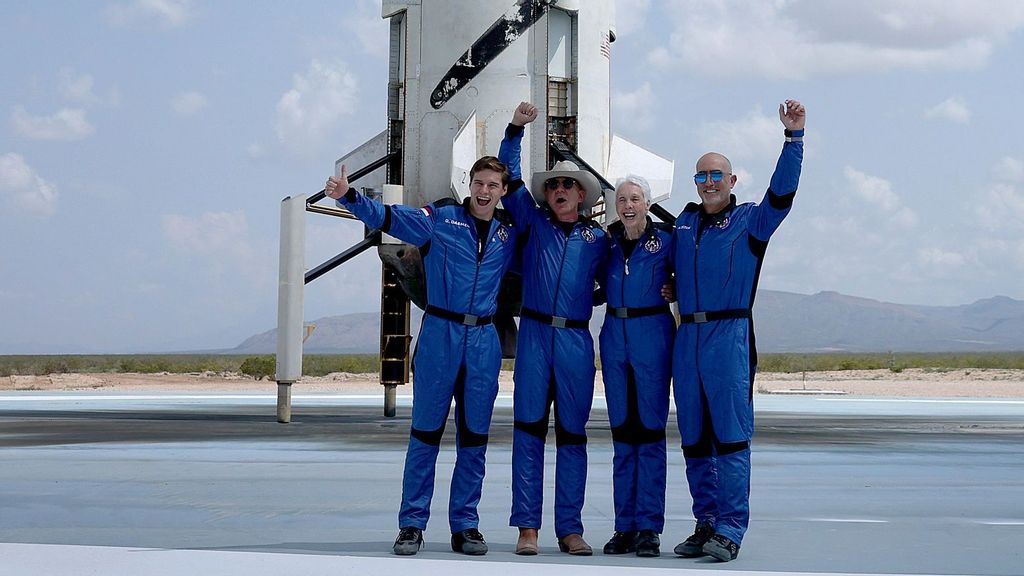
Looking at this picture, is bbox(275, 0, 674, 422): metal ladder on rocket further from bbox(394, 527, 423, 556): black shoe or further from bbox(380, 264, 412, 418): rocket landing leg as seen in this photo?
bbox(394, 527, 423, 556): black shoe

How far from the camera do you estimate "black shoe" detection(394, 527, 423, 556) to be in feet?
20.0

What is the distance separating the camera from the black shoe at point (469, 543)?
6.22 m

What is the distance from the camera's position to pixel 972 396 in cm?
2917

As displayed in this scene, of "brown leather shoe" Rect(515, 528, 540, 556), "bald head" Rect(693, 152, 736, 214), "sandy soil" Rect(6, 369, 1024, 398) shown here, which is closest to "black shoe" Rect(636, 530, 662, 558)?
"brown leather shoe" Rect(515, 528, 540, 556)

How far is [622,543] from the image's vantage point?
645cm

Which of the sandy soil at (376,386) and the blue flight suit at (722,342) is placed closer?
the blue flight suit at (722,342)

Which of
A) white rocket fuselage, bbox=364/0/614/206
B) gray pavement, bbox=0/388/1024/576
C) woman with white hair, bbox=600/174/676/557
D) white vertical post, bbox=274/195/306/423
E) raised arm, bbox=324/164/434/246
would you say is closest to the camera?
gray pavement, bbox=0/388/1024/576

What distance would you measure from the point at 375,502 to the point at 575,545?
233 centimetres

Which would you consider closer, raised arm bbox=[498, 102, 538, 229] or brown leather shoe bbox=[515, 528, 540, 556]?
brown leather shoe bbox=[515, 528, 540, 556]

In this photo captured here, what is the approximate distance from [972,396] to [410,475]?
1006 inches

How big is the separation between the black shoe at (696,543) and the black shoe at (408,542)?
4.54 feet

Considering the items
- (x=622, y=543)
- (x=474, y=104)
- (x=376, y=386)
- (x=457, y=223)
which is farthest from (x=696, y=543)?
(x=376, y=386)

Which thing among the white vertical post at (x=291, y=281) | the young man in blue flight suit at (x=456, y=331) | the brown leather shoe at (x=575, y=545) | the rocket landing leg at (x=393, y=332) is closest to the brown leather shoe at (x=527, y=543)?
the brown leather shoe at (x=575, y=545)

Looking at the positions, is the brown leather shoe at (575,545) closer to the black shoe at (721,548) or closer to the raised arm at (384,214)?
the black shoe at (721,548)
